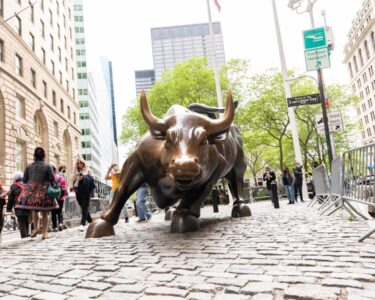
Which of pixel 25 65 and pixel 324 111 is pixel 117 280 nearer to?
pixel 324 111

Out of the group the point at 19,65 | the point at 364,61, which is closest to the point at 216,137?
the point at 19,65

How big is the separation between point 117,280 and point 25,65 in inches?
1064

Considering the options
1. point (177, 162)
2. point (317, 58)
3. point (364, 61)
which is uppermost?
point (364, 61)

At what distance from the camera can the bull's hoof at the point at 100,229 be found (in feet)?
17.3

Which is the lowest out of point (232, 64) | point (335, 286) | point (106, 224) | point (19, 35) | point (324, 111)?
point (335, 286)

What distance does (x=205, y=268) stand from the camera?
2.87 m

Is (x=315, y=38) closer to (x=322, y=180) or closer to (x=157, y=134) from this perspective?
(x=322, y=180)

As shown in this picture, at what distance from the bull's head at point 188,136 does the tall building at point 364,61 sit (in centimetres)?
6704

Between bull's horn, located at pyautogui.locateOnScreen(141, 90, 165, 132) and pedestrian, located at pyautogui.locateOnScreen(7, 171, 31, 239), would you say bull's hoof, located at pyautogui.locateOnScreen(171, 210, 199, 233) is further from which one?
pedestrian, located at pyautogui.locateOnScreen(7, 171, 31, 239)

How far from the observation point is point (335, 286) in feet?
7.23

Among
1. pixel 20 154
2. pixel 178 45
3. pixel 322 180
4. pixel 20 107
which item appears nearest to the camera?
pixel 322 180

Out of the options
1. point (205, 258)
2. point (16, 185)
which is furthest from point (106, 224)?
point (16, 185)

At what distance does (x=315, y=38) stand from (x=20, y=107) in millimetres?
21463

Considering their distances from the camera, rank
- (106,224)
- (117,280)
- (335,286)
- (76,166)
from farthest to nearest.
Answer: (76,166) → (106,224) → (117,280) → (335,286)
